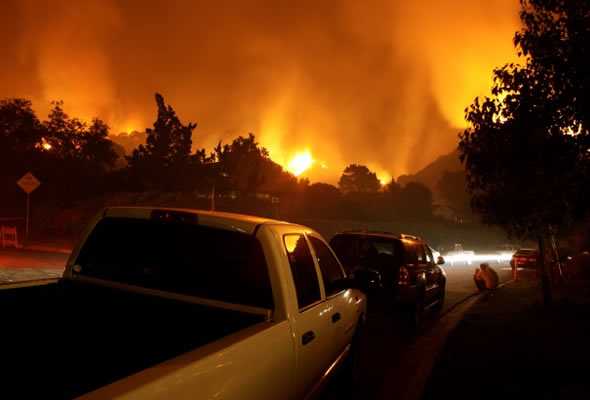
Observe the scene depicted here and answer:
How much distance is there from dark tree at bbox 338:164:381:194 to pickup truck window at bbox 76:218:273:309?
73.4 meters

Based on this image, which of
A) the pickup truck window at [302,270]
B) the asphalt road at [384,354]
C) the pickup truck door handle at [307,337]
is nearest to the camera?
the pickup truck door handle at [307,337]

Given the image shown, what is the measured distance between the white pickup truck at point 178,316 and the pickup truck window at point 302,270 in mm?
13

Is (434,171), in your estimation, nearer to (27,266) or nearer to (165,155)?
(165,155)

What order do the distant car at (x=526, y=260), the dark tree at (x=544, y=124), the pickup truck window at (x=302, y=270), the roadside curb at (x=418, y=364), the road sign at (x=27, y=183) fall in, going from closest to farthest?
the pickup truck window at (x=302, y=270) < the roadside curb at (x=418, y=364) < the dark tree at (x=544, y=124) < the road sign at (x=27, y=183) < the distant car at (x=526, y=260)

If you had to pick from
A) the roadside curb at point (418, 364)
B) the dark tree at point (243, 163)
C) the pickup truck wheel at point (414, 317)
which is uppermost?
the dark tree at point (243, 163)

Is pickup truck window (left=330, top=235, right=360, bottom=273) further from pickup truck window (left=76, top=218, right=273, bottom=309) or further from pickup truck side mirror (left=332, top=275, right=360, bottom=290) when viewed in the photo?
pickup truck window (left=76, top=218, right=273, bottom=309)

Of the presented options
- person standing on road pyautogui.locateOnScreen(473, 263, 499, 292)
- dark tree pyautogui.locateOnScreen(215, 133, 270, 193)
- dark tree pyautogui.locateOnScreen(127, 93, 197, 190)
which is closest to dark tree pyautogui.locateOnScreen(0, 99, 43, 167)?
dark tree pyautogui.locateOnScreen(127, 93, 197, 190)

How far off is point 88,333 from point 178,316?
0.54 metres

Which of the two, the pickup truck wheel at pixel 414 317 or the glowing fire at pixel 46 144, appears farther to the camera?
the glowing fire at pixel 46 144

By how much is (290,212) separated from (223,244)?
43154mm

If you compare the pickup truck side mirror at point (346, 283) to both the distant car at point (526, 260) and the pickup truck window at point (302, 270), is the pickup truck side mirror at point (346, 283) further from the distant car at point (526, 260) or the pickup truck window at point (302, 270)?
the distant car at point (526, 260)

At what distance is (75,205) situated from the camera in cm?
4122

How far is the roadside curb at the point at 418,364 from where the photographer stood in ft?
18.4

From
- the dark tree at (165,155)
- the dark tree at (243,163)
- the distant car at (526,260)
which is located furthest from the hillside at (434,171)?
the distant car at (526,260)
